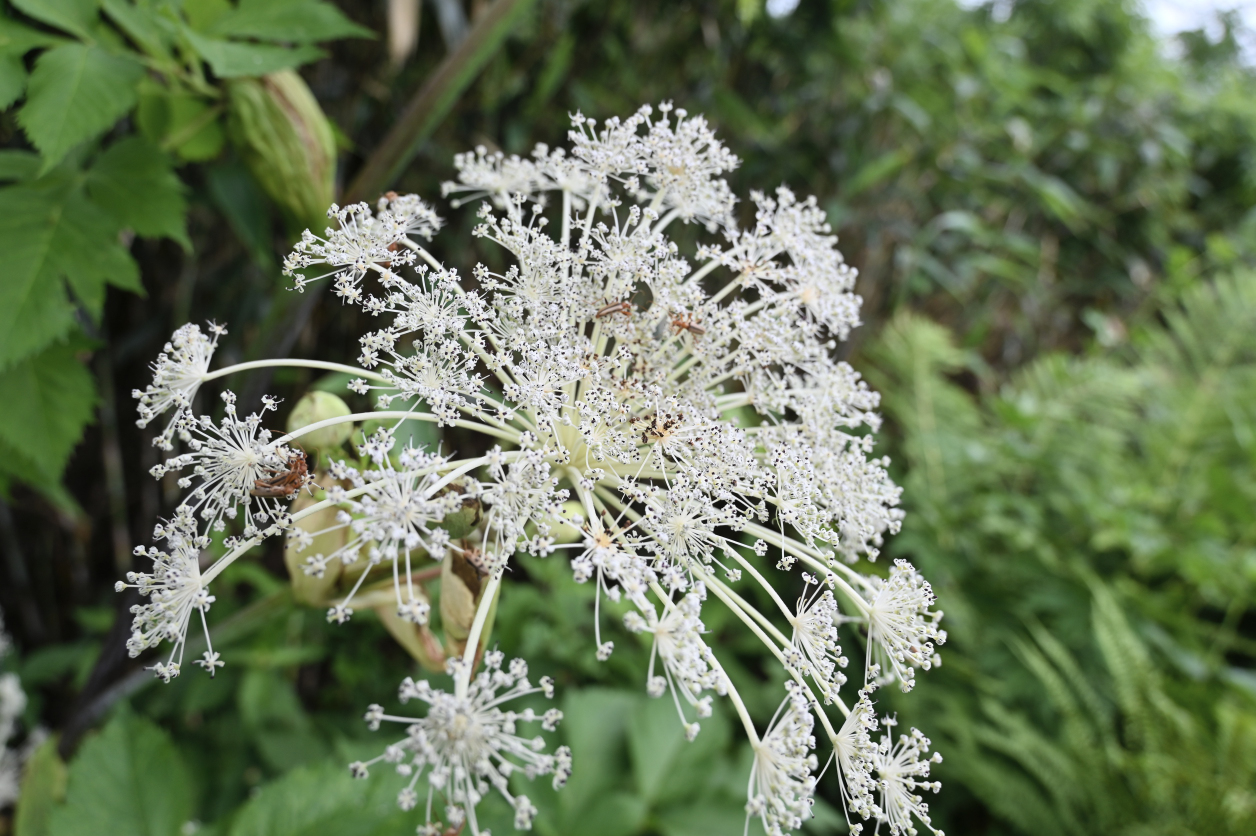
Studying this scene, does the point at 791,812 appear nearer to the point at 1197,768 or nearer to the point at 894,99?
the point at 1197,768

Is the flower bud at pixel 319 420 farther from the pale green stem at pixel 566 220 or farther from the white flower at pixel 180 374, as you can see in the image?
the pale green stem at pixel 566 220

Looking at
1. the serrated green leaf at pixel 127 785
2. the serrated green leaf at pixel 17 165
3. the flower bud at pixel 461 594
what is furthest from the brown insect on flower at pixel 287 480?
the serrated green leaf at pixel 127 785

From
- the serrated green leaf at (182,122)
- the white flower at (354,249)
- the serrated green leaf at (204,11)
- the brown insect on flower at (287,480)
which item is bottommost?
the brown insect on flower at (287,480)

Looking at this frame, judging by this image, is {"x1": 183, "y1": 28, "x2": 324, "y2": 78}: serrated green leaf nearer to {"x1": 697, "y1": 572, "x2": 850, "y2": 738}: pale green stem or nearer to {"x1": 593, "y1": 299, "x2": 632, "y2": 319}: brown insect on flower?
{"x1": 593, "y1": 299, "x2": 632, "y2": 319}: brown insect on flower

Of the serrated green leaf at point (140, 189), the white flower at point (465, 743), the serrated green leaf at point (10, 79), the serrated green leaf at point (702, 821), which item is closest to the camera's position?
the white flower at point (465, 743)

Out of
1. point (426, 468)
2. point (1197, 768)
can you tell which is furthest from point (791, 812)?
point (1197, 768)
